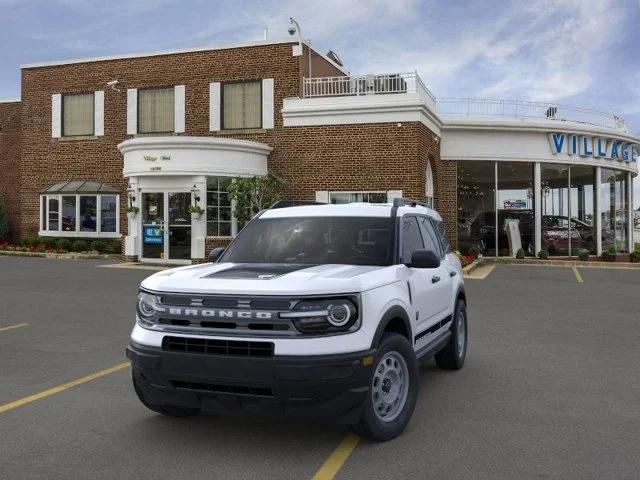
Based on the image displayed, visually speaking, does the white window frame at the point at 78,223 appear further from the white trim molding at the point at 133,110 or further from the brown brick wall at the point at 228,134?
the white trim molding at the point at 133,110

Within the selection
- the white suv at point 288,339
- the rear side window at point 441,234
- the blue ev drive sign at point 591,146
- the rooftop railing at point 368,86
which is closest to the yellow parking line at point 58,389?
the white suv at point 288,339

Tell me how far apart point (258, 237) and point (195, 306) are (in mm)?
1648

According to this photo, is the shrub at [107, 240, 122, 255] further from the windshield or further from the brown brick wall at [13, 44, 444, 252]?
the windshield

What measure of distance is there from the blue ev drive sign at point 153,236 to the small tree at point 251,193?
2713 millimetres

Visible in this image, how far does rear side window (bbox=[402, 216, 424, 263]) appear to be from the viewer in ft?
18.3

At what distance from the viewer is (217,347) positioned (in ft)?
14.3

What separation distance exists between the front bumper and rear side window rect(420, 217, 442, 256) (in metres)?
2.34

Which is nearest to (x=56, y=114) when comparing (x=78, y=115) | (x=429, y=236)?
(x=78, y=115)

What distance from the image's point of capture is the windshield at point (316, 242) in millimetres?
5453

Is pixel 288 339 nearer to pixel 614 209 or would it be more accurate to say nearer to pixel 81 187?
pixel 81 187

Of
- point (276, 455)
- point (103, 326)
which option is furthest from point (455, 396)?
point (103, 326)

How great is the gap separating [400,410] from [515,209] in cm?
2067

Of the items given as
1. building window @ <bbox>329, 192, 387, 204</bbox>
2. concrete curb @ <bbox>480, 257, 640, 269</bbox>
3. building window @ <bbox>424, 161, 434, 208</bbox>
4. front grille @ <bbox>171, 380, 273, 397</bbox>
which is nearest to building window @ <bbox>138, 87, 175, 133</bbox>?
building window @ <bbox>329, 192, 387, 204</bbox>

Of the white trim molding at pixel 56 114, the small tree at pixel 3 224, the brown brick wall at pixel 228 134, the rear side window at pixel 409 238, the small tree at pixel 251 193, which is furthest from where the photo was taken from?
the small tree at pixel 3 224
